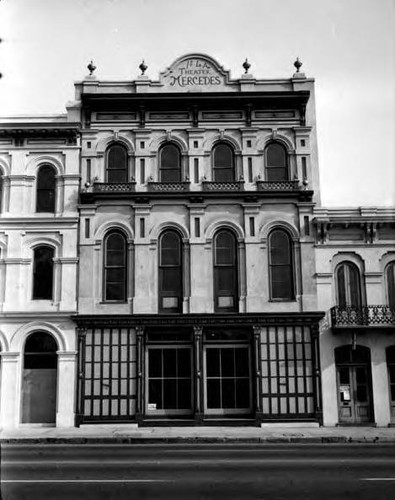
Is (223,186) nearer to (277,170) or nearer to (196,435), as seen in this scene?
(277,170)

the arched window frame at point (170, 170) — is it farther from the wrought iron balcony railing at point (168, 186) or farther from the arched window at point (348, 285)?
the arched window at point (348, 285)

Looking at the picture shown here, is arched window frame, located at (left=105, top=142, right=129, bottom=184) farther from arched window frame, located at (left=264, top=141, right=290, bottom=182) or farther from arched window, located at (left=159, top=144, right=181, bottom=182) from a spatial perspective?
arched window frame, located at (left=264, top=141, right=290, bottom=182)

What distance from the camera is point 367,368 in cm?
2238

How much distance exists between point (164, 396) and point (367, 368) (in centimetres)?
704

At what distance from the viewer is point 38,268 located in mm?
22734

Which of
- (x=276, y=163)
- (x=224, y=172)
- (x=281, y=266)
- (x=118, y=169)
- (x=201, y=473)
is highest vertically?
(x=276, y=163)

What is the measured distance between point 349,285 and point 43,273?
35.2 ft

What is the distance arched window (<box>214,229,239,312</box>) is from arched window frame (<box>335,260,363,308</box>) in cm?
361

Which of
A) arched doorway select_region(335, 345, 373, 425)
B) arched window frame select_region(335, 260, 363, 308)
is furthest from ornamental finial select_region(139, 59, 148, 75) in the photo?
arched doorway select_region(335, 345, 373, 425)

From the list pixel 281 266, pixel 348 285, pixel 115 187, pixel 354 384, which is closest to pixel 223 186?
pixel 281 266

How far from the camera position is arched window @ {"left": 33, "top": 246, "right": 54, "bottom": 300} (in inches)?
888

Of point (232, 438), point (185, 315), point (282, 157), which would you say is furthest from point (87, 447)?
point (282, 157)

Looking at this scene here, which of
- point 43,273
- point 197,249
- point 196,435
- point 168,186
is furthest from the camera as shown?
point 168,186

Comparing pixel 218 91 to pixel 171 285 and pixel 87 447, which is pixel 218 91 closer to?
pixel 171 285
